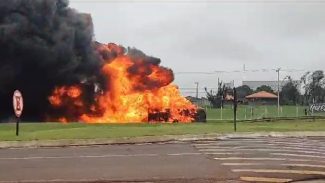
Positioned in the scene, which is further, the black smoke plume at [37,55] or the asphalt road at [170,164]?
the black smoke plume at [37,55]

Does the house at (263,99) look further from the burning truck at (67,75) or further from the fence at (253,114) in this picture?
the burning truck at (67,75)

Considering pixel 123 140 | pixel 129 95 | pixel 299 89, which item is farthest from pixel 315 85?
pixel 123 140

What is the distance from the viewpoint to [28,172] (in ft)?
34.0

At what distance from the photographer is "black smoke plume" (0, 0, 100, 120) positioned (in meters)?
39.8

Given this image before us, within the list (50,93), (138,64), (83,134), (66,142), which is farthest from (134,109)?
(66,142)

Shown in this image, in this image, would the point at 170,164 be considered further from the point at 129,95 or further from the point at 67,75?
the point at 67,75

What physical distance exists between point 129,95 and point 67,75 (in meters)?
4.78

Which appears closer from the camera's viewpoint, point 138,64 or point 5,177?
point 5,177

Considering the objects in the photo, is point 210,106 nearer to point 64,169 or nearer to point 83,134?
point 83,134

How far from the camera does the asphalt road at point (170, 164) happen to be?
9.71 metres

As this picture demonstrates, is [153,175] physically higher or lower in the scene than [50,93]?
lower

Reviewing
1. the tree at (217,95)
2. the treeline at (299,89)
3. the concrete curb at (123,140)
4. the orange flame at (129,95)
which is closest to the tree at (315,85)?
the treeline at (299,89)

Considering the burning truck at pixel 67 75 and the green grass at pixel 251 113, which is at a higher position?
the burning truck at pixel 67 75

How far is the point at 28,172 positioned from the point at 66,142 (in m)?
6.75
